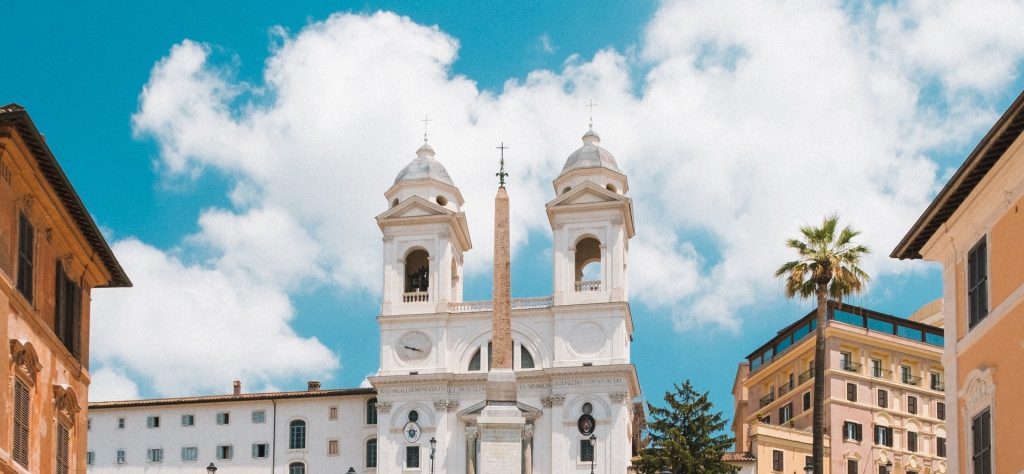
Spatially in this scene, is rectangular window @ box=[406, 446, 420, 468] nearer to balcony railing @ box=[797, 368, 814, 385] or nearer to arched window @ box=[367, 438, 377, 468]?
arched window @ box=[367, 438, 377, 468]

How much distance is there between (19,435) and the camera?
2977 centimetres

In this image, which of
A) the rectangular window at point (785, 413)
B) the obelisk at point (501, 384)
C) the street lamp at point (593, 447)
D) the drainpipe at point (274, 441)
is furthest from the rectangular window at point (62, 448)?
the rectangular window at point (785, 413)

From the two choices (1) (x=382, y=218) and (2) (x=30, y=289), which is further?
(1) (x=382, y=218)

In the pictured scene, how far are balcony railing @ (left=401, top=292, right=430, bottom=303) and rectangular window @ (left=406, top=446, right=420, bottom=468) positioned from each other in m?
8.51

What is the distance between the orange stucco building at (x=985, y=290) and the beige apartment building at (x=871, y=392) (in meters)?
61.6

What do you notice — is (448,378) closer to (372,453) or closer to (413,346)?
(413,346)

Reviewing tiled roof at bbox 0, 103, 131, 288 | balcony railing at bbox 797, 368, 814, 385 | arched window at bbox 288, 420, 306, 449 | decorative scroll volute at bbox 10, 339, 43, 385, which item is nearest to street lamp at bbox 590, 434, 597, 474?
balcony railing at bbox 797, 368, 814, 385

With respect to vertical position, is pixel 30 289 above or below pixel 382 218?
below

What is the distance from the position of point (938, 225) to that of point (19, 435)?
59.5 ft

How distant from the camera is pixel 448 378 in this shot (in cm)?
9144

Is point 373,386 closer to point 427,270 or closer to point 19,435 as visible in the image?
point 427,270

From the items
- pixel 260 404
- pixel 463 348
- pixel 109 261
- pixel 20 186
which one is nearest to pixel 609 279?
pixel 463 348

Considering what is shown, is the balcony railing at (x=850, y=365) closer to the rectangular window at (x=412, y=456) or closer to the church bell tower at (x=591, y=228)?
the church bell tower at (x=591, y=228)

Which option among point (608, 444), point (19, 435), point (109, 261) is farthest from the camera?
point (608, 444)
